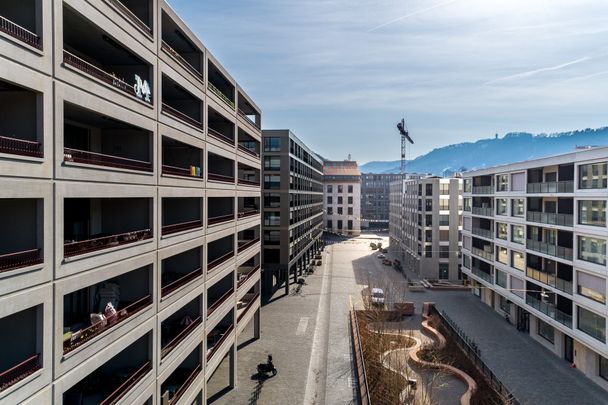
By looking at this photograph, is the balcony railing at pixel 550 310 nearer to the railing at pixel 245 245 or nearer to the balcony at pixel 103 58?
the railing at pixel 245 245

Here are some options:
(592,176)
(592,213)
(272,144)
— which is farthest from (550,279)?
(272,144)

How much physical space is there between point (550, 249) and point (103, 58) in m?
34.6

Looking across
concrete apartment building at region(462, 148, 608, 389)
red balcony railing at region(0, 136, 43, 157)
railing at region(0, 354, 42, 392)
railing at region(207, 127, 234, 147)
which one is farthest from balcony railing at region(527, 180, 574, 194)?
railing at region(0, 354, 42, 392)

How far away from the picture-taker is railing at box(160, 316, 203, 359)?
55.6ft

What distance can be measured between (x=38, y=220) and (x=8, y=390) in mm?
4081

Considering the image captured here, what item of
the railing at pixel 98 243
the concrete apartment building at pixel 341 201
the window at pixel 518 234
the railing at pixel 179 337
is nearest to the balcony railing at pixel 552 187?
the window at pixel 518 234

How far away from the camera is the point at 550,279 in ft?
105

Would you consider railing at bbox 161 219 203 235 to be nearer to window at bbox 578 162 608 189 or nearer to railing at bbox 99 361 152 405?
railing at bbox 99 361 152 405

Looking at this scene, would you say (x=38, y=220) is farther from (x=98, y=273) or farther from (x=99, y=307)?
(x=99, y=307)

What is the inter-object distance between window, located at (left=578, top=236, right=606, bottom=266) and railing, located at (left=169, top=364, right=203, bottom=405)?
27219 mm

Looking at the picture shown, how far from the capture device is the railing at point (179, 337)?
17.0 metres

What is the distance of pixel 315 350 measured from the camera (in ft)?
106

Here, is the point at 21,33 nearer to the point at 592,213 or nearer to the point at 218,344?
the point at 218,344

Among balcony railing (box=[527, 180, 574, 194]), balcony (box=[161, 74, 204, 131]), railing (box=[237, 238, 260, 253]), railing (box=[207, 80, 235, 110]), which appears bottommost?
railing (box=[237, 238, 260, 253])
